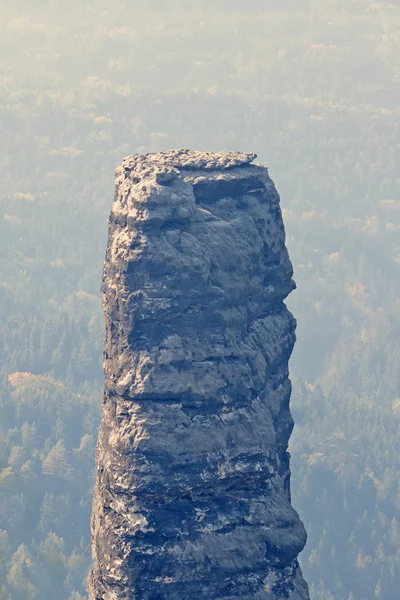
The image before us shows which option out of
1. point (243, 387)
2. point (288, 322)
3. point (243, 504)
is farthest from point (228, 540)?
point (288, 322)

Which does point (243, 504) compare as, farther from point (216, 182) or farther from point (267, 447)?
point (216, 182)

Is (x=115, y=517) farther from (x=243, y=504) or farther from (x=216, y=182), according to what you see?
(x=216, y=182)

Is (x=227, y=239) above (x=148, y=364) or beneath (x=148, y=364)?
above

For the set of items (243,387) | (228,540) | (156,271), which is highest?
(156,271)

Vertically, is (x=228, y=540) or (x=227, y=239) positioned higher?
(x=227, y=239)

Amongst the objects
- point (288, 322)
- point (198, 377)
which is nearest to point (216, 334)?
point (198, 377)

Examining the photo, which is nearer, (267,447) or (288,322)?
(267,447)
